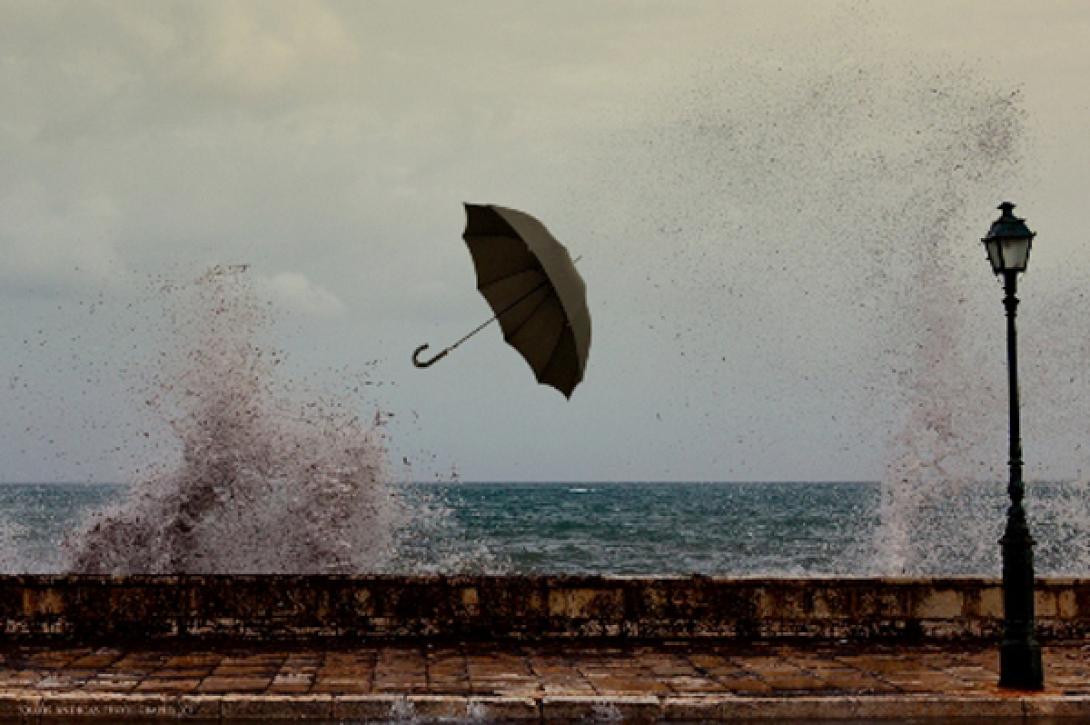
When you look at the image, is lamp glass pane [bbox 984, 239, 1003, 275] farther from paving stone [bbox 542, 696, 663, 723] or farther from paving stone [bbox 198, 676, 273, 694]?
paving stone [bbox 198, 676, 273, 694]

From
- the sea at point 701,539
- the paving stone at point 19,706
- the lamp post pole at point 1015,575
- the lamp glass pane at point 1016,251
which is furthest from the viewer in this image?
the sea at point 701,539

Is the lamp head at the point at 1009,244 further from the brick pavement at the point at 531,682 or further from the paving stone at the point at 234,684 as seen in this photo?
the paving stone at the point at 234,684

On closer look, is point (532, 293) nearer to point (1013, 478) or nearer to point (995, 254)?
point (995, 254)

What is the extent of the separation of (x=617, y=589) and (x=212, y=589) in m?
3.35

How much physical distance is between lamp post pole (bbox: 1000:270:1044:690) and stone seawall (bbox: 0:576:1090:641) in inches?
79.6

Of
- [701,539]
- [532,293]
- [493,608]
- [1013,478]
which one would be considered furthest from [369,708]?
[701,539]

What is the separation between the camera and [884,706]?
8.66 m

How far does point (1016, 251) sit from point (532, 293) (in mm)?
3527

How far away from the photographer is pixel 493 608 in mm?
11297

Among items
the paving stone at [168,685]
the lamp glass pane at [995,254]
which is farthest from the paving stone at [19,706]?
the lamp glass pane at [995,254]

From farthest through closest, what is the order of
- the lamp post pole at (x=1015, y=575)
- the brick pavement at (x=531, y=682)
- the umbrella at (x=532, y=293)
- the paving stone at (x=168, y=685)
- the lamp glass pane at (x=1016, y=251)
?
the umbrella at (x=532, y=293) → the lamp glass pane at (x=1016, y=251) → the lamp post pole at (x=1015, y=575) → the paving stone at (x=168, y=685) → the brick pavement at (x=531, y=682)

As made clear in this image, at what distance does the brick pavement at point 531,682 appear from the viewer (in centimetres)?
841

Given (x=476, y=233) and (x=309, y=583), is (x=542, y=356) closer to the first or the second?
(x=476, y=233)

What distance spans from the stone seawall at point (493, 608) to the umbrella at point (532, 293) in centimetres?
208
